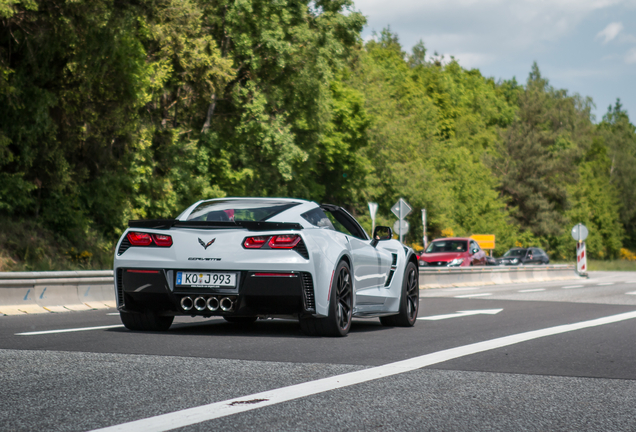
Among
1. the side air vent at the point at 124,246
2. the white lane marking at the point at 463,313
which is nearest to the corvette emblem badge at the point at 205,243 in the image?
the side air vent at the point at 124,246

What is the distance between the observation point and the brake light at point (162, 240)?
26.6ft

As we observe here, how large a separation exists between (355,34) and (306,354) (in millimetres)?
31778

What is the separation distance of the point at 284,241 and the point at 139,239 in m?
1.41

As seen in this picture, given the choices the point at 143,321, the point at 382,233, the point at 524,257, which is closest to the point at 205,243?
the point at 143,321

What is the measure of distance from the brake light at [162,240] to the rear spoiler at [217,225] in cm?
9

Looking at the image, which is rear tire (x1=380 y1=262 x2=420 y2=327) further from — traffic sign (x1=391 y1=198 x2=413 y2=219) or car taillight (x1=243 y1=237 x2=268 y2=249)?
traffic sign (x1=391 y1=198 x2=413 y2=219)

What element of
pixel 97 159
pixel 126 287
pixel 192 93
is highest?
pixel 192 93

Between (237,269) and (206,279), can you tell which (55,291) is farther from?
(237,269)

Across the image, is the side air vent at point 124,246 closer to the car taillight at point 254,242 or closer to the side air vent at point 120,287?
the side air vent at point 120,287

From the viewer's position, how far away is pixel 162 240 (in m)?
8.13

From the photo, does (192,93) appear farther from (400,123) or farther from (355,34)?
(400,123)

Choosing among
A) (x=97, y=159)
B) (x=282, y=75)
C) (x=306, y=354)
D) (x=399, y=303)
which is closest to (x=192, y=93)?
(x=282, y=75)

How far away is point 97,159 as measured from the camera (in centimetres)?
2958

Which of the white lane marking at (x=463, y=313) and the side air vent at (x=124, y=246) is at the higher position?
the side air vent at (x=124, y=246)
